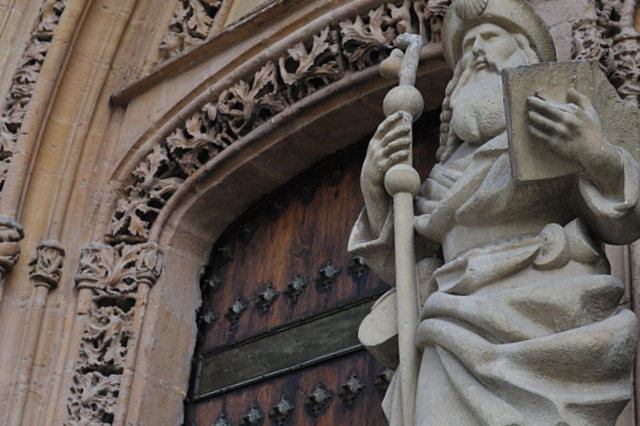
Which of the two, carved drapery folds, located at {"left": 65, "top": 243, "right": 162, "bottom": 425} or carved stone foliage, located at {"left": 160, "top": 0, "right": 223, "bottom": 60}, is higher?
carved stone foliage, located at {"left": 160, "top": 0, "right": 223, "bottom": 60}

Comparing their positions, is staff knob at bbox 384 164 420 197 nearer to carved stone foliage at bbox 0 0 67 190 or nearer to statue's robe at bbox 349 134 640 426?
statue's robe at bbox 349 134 640 426

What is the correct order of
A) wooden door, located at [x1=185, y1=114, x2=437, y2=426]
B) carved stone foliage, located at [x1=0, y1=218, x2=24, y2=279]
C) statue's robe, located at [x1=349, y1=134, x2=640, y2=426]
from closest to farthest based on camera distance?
1. statue's robe, located at [x1=349, y1=134, x2=640, y2=426]
2. wooden door, located at [x1=185, y1=114, x2=437, y2=426]
3. carved stone foliage, located at [x1=0, y1=218, x2=24, y2=279]

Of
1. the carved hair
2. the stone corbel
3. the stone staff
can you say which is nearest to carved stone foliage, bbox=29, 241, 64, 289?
the stone corbel

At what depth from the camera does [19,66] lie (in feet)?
22.0

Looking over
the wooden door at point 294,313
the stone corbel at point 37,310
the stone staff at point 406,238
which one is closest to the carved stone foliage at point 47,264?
the stone corbel at point 37,310

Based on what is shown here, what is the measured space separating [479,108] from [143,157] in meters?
2.53

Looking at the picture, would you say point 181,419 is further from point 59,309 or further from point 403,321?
point 403,321

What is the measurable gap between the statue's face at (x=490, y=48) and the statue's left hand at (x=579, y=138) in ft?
1.75

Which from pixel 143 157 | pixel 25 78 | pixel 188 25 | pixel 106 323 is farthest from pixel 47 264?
pixel 188 25

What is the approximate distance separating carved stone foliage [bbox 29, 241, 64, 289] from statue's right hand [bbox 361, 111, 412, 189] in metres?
2.20

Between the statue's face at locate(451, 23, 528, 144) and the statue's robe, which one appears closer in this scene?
the statue's robe

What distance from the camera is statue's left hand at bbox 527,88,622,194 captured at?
374 centimetres

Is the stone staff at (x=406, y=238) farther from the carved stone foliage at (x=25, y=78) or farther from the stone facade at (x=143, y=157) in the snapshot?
the carved stone foliage at (x=25, y=78)

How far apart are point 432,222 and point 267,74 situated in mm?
2191
